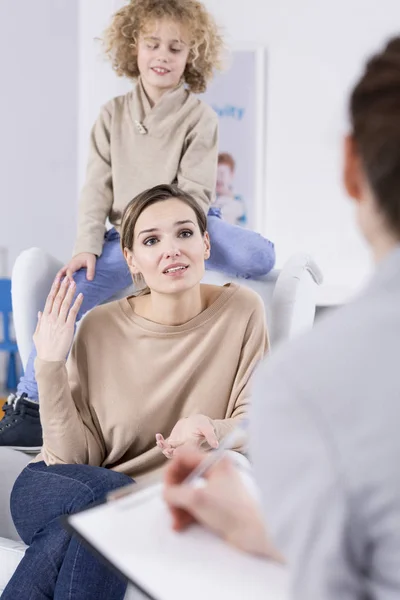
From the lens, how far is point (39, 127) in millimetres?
4008

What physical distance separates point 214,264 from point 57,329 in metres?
0.53

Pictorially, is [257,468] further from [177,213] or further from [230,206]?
[230,206]

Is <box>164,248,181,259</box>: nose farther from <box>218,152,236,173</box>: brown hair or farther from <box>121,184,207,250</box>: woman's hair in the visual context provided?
<box>218,152,236,173</box>: brown hair

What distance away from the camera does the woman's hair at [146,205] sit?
64.7 inches

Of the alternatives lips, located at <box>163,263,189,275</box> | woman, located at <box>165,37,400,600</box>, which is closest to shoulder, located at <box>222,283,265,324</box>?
lips, located at <box>163,263,189,275</box>

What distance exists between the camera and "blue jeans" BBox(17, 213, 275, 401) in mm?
1920

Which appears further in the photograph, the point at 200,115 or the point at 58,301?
the point at 200,115

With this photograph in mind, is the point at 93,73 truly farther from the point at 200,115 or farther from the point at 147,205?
the point at 147,205

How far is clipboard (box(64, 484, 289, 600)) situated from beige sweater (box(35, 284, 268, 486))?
0.82 meters

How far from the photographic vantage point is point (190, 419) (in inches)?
57.1

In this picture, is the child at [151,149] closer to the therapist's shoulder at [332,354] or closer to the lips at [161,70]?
the lips at [161,70]

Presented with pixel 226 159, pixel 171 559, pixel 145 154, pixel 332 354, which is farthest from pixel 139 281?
pixel 226 159

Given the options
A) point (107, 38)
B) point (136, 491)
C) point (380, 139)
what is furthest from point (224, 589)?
point (107, 38)

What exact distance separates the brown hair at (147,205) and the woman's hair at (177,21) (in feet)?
1.97
